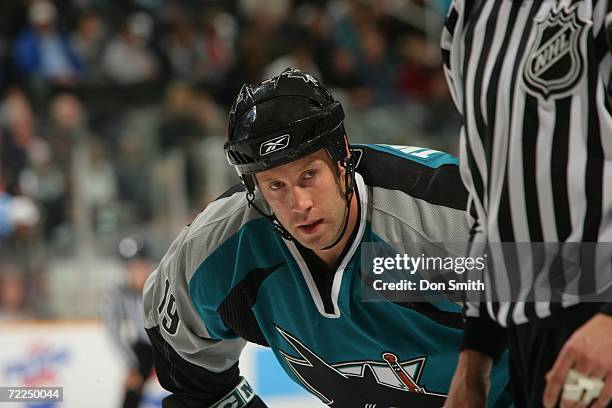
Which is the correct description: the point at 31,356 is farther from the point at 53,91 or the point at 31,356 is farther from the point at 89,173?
the point at 53,91

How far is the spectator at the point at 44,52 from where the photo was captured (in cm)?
625

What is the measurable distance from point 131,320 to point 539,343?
3.36 m

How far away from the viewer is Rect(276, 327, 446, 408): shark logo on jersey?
7.71ft

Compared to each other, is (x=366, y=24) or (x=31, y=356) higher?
(x=366, y=24)

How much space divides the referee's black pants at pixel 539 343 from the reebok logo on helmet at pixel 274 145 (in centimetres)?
83

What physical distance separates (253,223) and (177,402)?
2.19 ft

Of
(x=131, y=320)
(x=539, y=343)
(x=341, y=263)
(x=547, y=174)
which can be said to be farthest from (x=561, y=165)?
(x=131, y=320)

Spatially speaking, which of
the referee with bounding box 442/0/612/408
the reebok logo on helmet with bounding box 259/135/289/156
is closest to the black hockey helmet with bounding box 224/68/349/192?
the reebok logo on helmet with bounding box 259/135/289/156

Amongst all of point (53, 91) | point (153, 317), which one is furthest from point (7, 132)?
point (153, 317)

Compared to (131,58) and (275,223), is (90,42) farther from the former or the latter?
(275,223)

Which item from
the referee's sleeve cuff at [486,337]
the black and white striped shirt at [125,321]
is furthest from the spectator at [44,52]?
the referee's sleeve cuff at [486,337]

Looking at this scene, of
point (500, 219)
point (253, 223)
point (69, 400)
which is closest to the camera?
point (500, 219)

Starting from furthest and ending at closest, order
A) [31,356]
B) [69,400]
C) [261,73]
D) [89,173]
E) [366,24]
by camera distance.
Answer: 1. [366,24]
2. [261,73]
3. [89,173]
4. [31,356]
5. [69,400]

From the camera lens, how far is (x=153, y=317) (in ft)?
8.69
